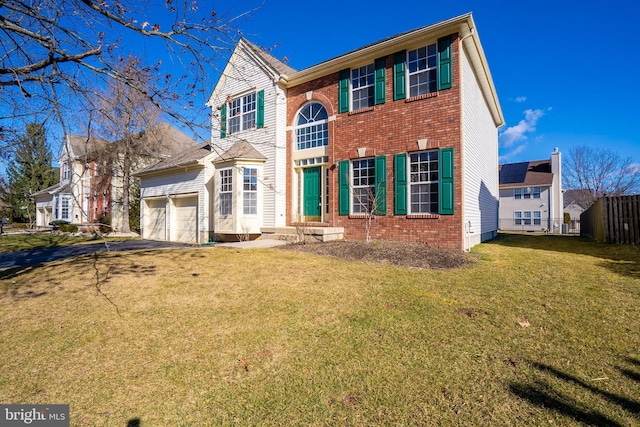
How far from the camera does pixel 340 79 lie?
38.3 feet

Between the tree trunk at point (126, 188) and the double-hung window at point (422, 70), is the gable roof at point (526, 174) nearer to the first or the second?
the double-hung window at point (422, 70)

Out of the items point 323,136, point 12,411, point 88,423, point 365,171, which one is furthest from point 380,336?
point 323,136

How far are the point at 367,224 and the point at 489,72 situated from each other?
8.02 m

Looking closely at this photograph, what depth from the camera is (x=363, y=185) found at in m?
11.1

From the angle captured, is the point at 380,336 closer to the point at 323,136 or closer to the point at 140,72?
the point at 140,72

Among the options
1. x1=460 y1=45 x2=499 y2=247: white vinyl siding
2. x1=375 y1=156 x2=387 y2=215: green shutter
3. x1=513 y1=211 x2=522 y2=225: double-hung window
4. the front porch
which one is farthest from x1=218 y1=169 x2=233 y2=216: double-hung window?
x1=513 y1=211 x2=522 y2=225: double-hung window

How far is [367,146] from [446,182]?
301cm

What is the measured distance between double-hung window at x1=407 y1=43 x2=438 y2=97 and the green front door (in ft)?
15.2

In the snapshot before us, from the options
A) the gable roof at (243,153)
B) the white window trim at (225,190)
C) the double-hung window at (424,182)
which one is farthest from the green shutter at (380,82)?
the white window trim at (225,190)

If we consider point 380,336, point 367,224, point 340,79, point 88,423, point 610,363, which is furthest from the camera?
point 340,79

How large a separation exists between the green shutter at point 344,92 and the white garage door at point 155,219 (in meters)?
10.9

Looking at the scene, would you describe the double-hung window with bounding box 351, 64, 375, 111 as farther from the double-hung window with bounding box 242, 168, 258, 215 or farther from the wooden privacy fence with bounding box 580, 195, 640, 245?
the wooden privacy fence with bounding box 580, 195, 640, 245

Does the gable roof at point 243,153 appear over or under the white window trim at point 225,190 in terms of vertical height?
over

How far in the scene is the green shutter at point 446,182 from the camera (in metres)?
9.28
